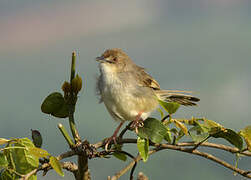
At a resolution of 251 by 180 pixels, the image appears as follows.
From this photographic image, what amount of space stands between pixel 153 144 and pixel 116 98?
1.39 meters

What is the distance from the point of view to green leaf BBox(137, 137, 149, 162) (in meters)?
1.65

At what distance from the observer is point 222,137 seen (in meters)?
1.72

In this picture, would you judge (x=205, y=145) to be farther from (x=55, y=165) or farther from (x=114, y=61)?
(x=114, y=61)

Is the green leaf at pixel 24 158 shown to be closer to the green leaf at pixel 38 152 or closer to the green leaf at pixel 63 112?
the green leaf at pixel 38 152

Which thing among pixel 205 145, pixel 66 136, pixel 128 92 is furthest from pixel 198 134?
pixel 128 92

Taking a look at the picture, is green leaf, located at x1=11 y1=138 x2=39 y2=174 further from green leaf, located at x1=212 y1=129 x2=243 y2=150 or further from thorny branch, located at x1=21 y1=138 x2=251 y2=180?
green leaf, located at x1=212 y1=129 x2=243 y2=150

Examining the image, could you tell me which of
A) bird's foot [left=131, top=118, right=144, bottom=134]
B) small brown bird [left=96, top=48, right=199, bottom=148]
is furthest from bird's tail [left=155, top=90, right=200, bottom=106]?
bird's foot [left=131, top=118, right=144, bottom=134]

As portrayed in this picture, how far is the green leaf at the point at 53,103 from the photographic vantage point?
6.23 feet

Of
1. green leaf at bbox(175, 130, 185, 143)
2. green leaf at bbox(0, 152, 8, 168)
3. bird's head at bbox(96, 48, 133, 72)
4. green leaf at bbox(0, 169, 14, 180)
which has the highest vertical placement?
bird's head at bbox(96, 48, 133, 72)

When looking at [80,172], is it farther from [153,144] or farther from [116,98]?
[116,98]

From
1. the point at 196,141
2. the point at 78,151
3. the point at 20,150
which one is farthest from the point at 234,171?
the point at 20,150

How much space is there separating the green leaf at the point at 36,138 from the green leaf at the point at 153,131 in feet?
1.67

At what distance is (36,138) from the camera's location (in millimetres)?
1841

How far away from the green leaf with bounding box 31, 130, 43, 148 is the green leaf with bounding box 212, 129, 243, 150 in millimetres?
855
